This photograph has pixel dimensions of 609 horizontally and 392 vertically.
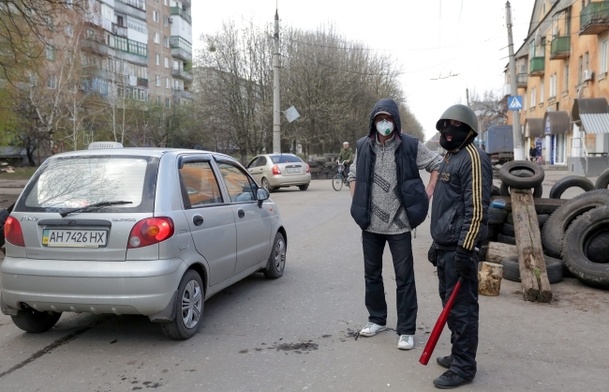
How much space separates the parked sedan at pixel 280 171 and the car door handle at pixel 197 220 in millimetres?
15903

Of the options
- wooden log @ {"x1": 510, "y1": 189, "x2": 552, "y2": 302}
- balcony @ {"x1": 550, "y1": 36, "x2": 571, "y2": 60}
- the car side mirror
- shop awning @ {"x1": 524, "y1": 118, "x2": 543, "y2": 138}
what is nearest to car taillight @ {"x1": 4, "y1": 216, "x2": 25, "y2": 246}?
the car side mirror

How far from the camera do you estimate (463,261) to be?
11.3ft

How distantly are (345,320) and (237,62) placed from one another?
129 feet

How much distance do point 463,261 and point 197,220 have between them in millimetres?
2383

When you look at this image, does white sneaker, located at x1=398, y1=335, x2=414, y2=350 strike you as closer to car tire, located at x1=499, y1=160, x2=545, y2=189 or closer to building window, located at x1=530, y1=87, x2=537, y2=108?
car tire, located at x1=499, y1=160, x2=545, y2=189

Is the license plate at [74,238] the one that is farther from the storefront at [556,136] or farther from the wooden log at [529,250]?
the storefront at [556,136]

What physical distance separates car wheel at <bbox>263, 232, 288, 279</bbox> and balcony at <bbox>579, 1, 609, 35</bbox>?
29237 mm

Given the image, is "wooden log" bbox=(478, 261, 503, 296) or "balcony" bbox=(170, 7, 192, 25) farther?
"balcony" bbox=(170, 7, 192, 25)

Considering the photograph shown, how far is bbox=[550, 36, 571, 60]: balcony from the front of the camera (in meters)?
36.5

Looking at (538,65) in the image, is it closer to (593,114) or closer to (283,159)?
(593,114)

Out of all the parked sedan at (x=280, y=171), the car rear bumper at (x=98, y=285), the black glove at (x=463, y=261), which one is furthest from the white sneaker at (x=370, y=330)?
the parked sedan at (x=280, y=171)

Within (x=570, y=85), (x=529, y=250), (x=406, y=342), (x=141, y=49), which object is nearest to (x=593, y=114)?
(x=570, y=85)

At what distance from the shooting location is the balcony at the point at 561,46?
36469 mm

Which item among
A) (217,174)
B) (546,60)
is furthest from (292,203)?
(546,60)
